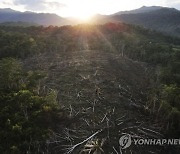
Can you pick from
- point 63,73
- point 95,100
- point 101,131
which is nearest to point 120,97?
point 95,100

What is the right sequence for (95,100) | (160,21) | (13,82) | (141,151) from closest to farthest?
(141,151) < (95,100) < (13,82) < (160,21)

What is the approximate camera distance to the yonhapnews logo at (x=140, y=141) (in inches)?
575

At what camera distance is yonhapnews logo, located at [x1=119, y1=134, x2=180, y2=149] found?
14612mm

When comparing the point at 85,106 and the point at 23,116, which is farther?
the point at 85,106

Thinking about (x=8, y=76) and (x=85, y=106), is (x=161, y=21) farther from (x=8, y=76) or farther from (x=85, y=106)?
(x=85, y=106)

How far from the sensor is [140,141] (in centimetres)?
1491

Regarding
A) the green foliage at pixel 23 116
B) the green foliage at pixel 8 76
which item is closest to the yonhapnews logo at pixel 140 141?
the green foliage at pixel 23 116

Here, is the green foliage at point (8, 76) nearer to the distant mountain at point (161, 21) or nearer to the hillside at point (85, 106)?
the hillside at point (85, 106)

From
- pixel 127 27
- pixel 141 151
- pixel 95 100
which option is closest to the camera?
pixel 141 151

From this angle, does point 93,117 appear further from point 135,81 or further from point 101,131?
point 135,81

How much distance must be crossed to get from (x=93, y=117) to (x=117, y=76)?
30.9 ft

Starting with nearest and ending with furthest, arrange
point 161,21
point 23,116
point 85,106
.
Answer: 1. point 23,116
2. point 85,106
3. point 161,21

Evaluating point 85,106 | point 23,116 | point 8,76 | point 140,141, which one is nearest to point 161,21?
point 8,76

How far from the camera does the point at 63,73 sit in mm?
26250
